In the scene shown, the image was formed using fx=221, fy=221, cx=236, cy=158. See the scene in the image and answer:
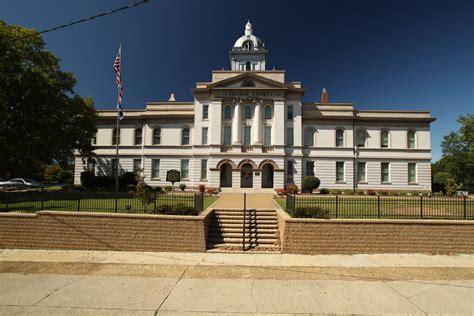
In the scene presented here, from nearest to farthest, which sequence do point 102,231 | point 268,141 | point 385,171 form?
1. point 102,231
2. point 268,141
3. point 385,171

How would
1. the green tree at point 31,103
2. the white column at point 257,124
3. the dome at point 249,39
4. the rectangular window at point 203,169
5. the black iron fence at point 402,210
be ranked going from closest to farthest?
the black iron fence at point 402,210
the green tree at point 31,103
the white column at point 257,124
the rectangular window at point 203,169
the dome at point 249,39

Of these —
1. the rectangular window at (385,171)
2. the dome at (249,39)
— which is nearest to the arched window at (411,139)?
the rectangular window at (385,171)

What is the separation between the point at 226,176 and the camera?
86.2ft

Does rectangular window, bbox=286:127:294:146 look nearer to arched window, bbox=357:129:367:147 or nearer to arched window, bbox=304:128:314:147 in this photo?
arched window, bbox=304:128:314:147

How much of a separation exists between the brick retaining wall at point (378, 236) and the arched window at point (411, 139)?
70.2ft

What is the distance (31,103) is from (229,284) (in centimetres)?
2139

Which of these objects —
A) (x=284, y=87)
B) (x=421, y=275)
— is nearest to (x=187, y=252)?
(x=421, y=275)

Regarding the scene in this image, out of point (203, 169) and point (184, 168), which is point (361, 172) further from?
point (184, 168)

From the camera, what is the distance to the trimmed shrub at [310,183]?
78.4 feet

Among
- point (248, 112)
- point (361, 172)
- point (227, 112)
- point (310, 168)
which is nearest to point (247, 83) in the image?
point (248, 112)

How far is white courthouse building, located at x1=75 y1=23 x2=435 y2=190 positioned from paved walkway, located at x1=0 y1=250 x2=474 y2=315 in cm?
1663

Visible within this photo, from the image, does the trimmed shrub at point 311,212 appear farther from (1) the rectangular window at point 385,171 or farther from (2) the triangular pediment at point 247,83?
(1) the rectangular window at point 385,171

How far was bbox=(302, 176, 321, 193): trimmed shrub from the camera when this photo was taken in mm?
23891

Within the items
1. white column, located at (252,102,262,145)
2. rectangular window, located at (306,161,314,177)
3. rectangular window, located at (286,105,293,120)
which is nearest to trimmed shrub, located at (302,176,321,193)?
rectangular window, located at (306,161,314,177)
